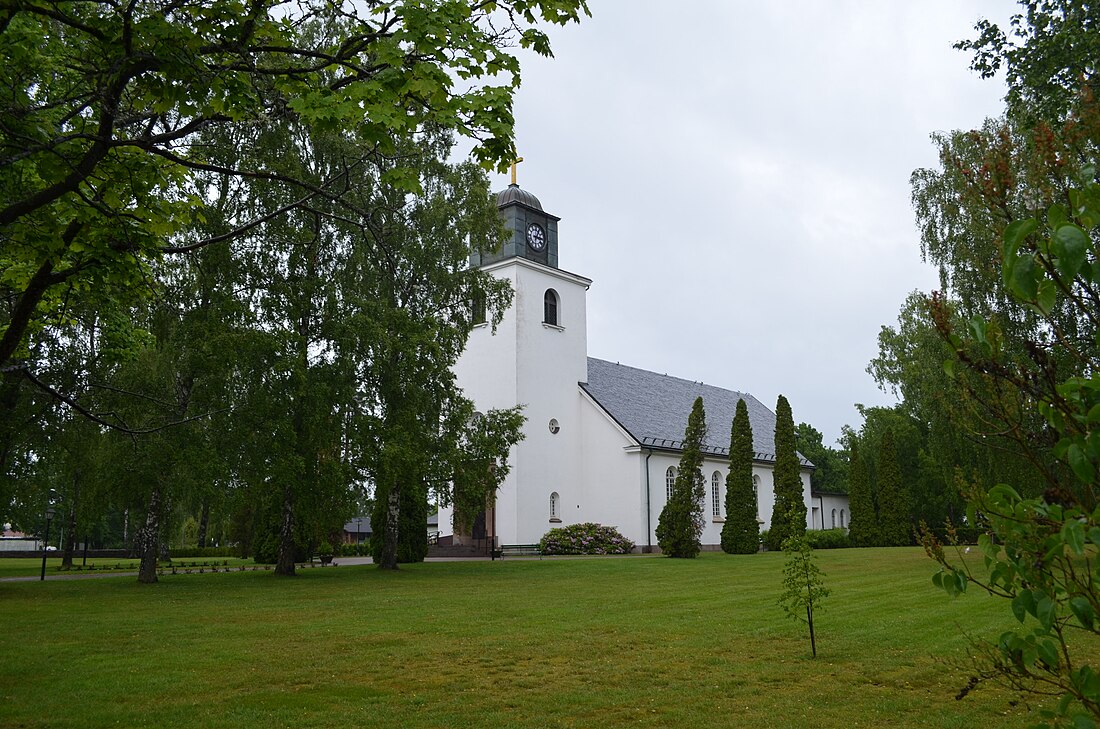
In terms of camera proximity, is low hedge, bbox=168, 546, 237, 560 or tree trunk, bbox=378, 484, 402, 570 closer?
tree trunk, bbox=378, 484, 402, 570

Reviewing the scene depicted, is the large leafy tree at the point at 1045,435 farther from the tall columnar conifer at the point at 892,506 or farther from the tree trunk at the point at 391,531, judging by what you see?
the tall columnar conifer at the point at 892,506

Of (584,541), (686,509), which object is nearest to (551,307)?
(584,541)

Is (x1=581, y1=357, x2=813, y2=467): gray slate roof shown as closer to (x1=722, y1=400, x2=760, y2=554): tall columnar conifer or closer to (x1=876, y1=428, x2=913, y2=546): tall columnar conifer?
(x1=722, y1=400, x2=760, y2=554): tall columnar conifer

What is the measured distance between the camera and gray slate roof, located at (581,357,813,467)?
38031 millimetres

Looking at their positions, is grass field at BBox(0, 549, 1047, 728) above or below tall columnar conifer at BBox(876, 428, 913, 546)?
below

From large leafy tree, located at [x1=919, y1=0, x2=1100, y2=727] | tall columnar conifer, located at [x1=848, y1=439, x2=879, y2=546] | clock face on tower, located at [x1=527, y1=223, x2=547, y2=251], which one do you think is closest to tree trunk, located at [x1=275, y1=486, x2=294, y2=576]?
clock face on tower, located at [x1=527, y1=223, x2=547, y2=251]

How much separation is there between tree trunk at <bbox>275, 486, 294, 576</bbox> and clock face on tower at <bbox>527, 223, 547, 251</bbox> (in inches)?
731

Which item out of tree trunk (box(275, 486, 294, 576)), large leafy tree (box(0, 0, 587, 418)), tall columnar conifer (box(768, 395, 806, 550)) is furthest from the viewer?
tall columnar conifer (box(768, 395, 806, 550))

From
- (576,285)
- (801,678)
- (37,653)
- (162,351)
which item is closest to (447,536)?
(576,285)

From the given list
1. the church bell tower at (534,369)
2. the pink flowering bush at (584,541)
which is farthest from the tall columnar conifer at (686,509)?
the church bell tower at (534,369)

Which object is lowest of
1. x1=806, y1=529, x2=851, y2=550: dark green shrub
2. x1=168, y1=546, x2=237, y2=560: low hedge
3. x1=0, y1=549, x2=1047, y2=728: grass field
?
x1=168, y1=546, x2=237, y2=560: low hedge

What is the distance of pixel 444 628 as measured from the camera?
40.3 ft

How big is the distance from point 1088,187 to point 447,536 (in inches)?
1414

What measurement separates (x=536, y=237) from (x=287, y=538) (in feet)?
63.7
